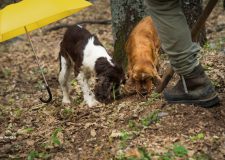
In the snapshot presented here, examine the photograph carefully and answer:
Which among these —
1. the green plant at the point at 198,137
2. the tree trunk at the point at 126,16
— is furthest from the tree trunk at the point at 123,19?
the green plant at the point at 198,137

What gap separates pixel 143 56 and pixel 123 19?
1114mm

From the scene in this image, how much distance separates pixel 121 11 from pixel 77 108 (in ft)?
6.51

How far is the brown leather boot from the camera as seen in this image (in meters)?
6.14

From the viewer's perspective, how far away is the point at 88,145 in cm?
601

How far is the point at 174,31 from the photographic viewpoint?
577 cm

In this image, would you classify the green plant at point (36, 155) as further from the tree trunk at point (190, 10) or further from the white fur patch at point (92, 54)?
the tree trunk at point (190, 10)

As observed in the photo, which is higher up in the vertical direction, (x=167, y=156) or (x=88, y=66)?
(x=167, y=156)

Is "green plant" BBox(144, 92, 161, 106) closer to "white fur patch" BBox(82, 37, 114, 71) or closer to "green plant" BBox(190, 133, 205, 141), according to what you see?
"white fur patch" BBox(82, 37, 114, 71)

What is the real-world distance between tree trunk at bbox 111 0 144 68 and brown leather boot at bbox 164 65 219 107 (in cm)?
292

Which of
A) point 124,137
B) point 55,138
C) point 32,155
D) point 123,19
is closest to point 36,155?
point 32,155

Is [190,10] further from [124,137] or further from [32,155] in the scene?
[32,155]

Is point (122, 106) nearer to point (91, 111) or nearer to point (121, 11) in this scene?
point (91, 111)

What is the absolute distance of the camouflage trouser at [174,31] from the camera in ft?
18.9

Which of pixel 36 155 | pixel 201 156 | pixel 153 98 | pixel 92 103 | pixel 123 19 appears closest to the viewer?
pixel 201 156
